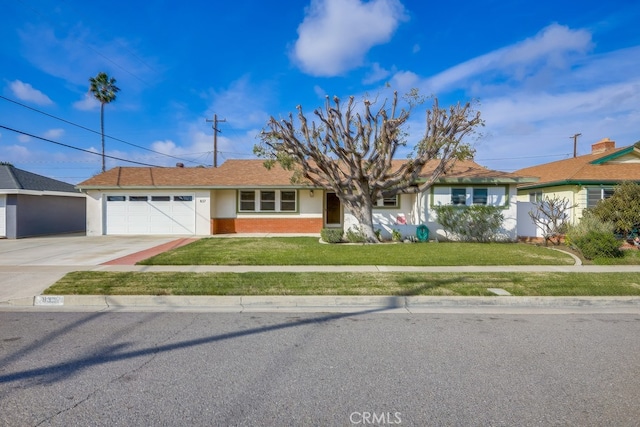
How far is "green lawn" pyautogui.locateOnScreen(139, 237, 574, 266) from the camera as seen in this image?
1002cm

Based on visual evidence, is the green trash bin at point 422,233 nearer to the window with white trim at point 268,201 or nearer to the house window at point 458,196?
the house window at point 458,196

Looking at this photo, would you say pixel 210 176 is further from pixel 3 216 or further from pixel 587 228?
pixel 587 228

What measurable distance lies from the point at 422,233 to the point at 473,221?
2.34 m

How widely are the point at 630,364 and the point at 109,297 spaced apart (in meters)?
7.77

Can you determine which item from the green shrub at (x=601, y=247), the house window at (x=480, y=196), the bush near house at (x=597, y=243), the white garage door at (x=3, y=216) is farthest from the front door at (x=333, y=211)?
the white garage door at (x=3, y=216)

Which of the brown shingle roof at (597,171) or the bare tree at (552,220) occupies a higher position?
the brown shingle roof at (597,171)

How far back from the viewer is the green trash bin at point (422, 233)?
50.5ft

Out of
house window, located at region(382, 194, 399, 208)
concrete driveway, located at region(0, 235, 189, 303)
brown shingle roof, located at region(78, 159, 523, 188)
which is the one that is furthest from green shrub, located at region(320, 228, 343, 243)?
concrete driveway, located at region(0, 235, 189, 303)

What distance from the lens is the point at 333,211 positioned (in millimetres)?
19891

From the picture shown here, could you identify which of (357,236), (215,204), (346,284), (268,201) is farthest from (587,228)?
(215,204)

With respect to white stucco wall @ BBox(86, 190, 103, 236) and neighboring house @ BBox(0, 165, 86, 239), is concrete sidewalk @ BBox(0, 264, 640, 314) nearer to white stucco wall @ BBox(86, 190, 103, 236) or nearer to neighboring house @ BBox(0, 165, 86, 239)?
white stucco wall @ BBox(86, 190, 103, 236)

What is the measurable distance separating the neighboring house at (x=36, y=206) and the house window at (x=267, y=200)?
1158 centimetres

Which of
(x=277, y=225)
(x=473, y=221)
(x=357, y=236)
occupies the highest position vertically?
(x=473, y=221)

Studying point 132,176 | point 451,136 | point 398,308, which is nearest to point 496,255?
point 451,136
